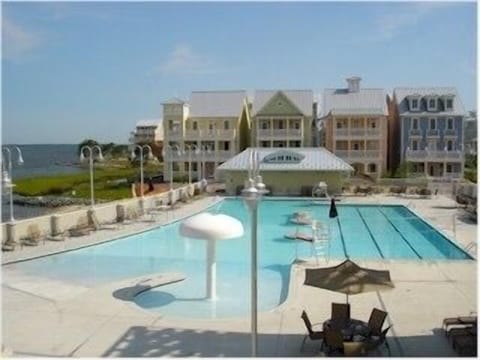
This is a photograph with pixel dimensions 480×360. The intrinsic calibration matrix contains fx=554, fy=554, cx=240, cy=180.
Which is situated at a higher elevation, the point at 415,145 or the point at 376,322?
the point at 415,145

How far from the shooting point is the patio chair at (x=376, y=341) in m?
9.13

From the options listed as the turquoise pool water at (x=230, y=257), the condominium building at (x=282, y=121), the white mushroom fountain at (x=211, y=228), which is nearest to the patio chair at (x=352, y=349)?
the turquoise pool water at (x=230, y=257)

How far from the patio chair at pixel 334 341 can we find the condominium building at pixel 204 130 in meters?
39.3

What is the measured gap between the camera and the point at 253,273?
7.34 m

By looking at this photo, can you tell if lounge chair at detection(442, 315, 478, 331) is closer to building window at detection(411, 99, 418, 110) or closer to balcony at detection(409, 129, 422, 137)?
balcony at detection(409, 129, 422, 137)

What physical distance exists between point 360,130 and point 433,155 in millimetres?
6242

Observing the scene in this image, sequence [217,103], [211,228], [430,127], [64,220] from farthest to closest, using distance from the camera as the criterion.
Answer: [217,103] < [430,127] < [64,220] < [211,228]

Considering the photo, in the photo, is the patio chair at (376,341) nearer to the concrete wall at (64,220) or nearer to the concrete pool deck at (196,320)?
the concrete pool deck at (196,320)

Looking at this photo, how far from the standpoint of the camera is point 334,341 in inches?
348

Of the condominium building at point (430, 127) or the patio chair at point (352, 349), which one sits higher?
the condominium building at point (430, 127)

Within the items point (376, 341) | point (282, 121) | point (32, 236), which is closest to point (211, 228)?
point (376, 341)

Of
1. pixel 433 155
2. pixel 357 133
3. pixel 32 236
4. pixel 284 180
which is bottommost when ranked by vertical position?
pixel 32 236

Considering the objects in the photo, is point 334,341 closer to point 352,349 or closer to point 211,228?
point 352,349

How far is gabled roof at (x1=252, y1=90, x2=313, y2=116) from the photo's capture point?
1934 inches
